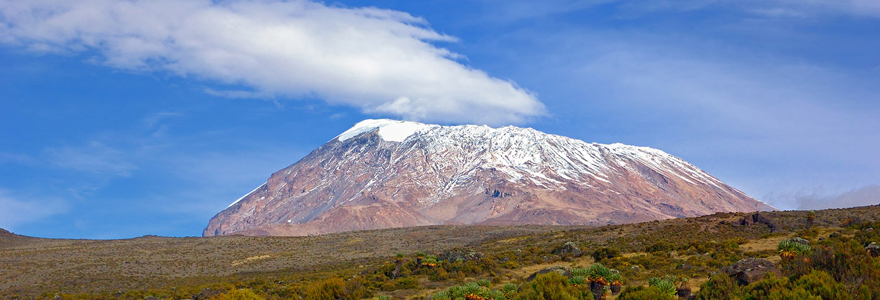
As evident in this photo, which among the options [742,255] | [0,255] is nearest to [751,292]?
[742,255]

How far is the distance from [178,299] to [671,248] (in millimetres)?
30071

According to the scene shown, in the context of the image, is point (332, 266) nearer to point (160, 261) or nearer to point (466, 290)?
point (160, 261)

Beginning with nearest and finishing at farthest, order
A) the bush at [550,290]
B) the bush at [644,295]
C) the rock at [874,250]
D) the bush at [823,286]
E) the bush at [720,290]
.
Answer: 1. the bush at [823,286]
2. the bush at [720,290]
3. the bush at [644,295]
4. the bush at [550,290]
5. the rock at [874,250]

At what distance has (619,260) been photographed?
37500mm

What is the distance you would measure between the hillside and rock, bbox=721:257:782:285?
379 centimetres

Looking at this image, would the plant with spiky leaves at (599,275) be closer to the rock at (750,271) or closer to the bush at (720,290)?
the rock at (750,271)

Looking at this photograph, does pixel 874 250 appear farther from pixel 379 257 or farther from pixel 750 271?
pixel 379 257

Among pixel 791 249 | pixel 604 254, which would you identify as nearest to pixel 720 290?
pixel 791 249

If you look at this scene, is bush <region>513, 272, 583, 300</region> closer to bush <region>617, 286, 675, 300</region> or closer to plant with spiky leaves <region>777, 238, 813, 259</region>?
bush <region>617, 286, 675, 300</region>

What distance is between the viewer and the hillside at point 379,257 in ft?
116

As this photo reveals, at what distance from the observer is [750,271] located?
2239 centimetres

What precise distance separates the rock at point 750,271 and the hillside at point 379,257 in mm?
3791

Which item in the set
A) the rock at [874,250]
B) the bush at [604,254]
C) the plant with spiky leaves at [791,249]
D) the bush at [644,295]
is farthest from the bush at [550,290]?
the bush at [604,254]

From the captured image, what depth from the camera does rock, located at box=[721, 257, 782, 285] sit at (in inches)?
861
